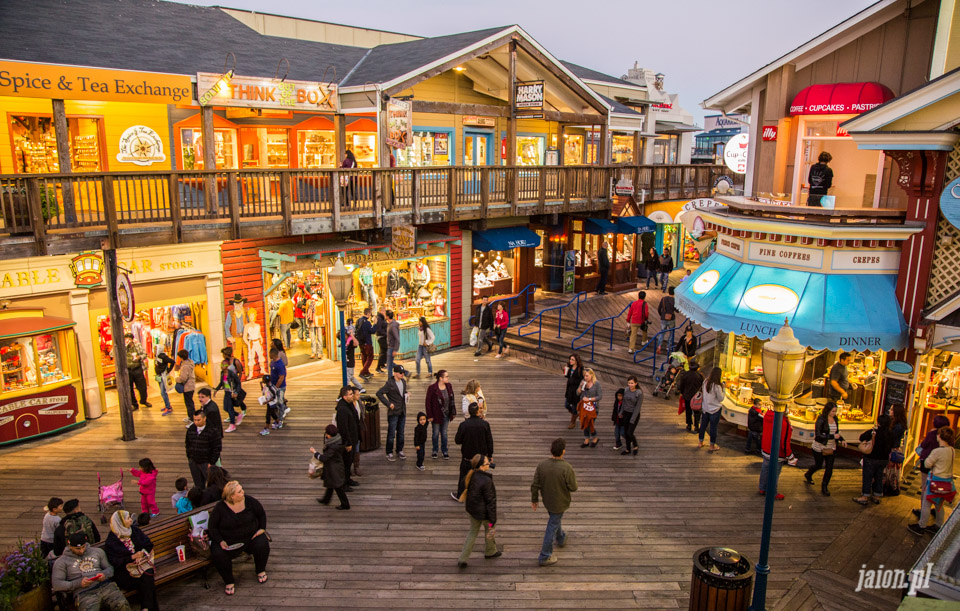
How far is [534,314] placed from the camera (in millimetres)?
22375

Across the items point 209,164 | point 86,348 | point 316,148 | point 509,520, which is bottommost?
point 509,520

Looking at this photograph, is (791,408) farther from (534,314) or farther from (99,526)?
(99,526)

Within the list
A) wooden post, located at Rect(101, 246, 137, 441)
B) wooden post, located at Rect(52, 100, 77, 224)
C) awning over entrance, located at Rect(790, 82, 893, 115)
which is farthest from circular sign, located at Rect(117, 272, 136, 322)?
awning over entrance, located at Rect(790, 82, 893, 115)

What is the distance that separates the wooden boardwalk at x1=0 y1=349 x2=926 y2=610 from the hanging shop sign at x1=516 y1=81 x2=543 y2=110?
380 inches

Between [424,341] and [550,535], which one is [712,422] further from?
[424,341]

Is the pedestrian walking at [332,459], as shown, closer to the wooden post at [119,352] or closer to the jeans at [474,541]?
the jeans at [474,541]

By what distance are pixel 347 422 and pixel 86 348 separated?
685 centimetres

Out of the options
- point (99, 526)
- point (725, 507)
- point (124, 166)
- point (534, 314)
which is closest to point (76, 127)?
point (124, 166)

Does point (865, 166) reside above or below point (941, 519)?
above

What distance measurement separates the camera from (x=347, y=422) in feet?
36.3

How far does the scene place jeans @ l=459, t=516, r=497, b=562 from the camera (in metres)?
8.96

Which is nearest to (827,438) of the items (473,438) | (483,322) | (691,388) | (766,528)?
(691,388)

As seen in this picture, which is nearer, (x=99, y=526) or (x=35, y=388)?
(x=99, y=526)

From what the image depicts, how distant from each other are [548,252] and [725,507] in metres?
14.3
